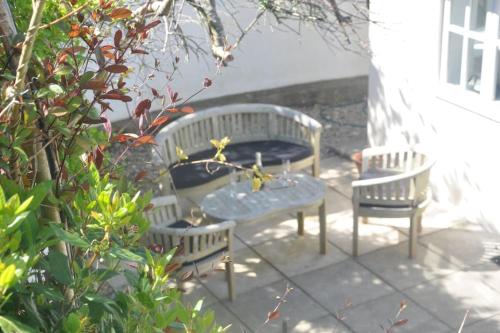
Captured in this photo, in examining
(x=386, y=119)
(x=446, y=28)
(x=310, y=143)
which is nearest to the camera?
(x=446, y=28)

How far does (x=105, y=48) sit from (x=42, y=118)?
0.37m

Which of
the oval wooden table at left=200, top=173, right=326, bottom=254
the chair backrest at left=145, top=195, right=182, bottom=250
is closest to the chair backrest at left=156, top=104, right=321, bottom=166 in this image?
the oval wooden table at left=200, top=173, right=326, bottom=254

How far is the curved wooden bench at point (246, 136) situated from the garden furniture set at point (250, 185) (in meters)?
0.01

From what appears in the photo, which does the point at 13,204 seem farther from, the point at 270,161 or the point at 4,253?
the point at 270,161

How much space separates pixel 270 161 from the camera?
794cm

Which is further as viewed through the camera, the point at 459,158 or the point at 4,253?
the point at 459,158

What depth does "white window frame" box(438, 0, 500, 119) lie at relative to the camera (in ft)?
23.3

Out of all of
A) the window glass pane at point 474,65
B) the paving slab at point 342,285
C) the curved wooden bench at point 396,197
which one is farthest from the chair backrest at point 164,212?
the window glass pane at point 474,65

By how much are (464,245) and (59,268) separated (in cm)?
603

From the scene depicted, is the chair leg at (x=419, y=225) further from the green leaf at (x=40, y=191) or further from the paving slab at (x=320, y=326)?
the green leaf at (x=40, y=191)

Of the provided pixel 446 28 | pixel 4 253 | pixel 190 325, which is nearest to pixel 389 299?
pixel 446 28

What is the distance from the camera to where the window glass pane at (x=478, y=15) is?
7.32m

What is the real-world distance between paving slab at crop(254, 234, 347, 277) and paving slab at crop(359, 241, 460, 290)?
1.06 ft

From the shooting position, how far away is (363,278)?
6.94 m
